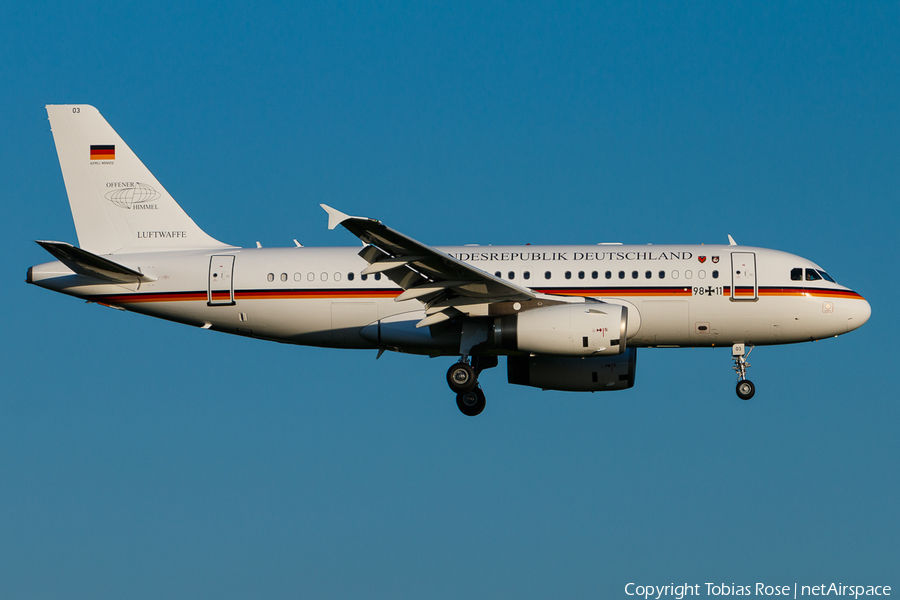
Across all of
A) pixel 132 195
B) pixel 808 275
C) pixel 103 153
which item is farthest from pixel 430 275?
pixel 103 153

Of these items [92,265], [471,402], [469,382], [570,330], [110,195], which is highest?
[110,195]

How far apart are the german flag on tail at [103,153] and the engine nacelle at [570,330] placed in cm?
1413

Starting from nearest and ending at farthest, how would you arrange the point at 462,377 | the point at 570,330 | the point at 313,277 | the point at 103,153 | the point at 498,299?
the point at 570,330
the point at 498,299
the point at 462,377
the point at 313,277
the point at 103,153

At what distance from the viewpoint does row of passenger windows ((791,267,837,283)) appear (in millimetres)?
30031

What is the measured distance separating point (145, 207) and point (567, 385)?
557 inches

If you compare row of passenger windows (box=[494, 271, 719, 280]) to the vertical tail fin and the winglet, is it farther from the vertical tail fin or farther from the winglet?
the vertical tail fin

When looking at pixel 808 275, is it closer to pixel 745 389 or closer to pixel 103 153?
pixel 745 389

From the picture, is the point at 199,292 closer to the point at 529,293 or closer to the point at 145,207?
the point at 145,207

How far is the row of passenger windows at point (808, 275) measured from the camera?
30.0 meters

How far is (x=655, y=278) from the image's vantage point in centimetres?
2953

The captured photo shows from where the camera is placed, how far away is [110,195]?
3303 cm

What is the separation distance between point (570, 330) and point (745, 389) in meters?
6.60

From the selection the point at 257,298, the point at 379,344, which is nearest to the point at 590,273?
the point at 379,344

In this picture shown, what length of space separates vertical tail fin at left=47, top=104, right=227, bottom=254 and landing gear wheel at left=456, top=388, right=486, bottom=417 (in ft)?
29.8
